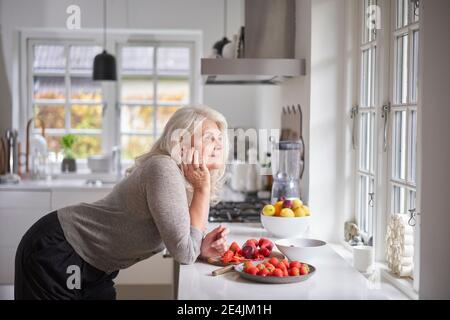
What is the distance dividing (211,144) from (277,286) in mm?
398

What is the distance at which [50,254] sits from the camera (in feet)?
4.96

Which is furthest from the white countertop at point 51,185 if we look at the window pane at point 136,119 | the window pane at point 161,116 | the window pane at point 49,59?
the window pane at point 49,59

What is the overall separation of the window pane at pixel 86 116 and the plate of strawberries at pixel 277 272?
259 centimetres

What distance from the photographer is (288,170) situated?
8.11 ft

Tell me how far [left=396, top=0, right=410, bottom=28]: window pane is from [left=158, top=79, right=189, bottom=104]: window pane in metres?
2.30

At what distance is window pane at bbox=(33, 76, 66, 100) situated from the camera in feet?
12.5

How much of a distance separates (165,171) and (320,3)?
108 centimetres

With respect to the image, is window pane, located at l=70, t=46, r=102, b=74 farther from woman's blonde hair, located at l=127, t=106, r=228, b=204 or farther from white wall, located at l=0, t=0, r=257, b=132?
woman's blonde hair, located at l=127, t=106, r=228, b=204

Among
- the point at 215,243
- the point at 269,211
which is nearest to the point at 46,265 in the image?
the point at 215,243

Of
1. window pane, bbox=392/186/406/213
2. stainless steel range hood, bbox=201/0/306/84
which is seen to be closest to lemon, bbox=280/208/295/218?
window pane, bbox=392/186/406/213

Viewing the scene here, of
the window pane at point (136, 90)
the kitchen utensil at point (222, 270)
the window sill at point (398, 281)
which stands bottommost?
the window sill at point (398, 281)

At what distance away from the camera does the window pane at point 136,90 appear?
12.7ft

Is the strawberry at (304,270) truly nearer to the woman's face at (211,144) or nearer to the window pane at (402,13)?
the woman's face at (211,144)
